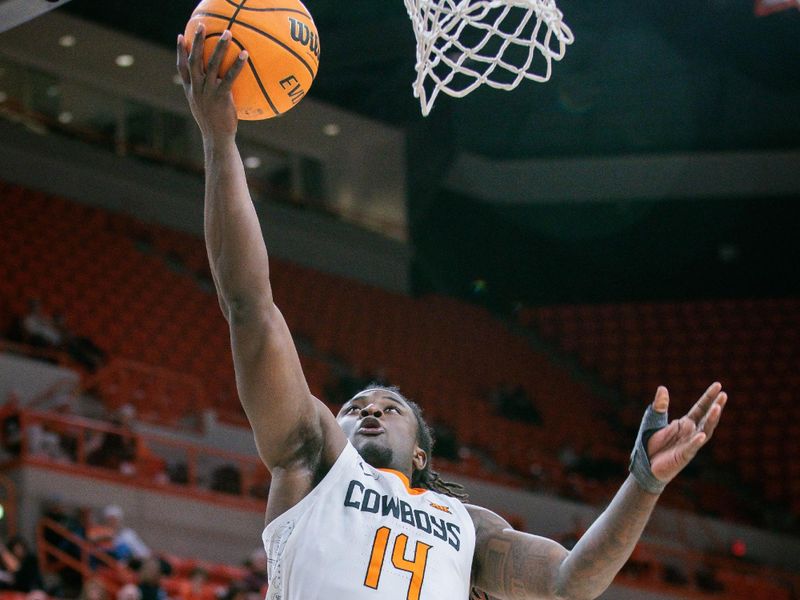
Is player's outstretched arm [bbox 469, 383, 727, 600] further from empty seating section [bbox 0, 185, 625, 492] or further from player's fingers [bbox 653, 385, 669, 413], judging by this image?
empty seating section [bbox 0, 185, 625, 492]

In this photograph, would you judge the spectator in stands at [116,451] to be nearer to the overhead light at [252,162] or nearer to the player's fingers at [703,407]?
the overhead light at [252,162]

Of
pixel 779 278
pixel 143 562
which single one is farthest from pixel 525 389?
pixel 143 562

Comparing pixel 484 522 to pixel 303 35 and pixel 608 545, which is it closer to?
pixel 608 545

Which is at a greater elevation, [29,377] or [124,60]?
[124,60]

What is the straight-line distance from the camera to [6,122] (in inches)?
655

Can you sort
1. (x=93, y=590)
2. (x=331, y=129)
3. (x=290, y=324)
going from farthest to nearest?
(x=331, y=129), (x=290, y=324), (x=93, y=590)

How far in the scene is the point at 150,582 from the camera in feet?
28.6

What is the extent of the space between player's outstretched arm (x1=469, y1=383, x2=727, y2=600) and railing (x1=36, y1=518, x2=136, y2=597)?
6259 millimetres

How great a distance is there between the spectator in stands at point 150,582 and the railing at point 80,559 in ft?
1.61

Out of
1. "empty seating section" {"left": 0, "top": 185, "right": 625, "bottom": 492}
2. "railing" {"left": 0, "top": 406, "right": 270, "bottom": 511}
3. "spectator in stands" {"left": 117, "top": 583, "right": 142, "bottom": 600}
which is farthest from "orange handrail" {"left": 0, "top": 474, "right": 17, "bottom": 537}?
"empty seating section" {"left": 0, "top": 185, "right": 625, "bottom": 492}

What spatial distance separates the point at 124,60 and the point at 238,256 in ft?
48.8

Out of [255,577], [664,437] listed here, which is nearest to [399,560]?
[664,437]

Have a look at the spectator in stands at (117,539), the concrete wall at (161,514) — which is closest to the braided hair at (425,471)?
the spectator in stands at (117,539)

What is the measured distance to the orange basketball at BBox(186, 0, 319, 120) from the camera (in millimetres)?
2969
